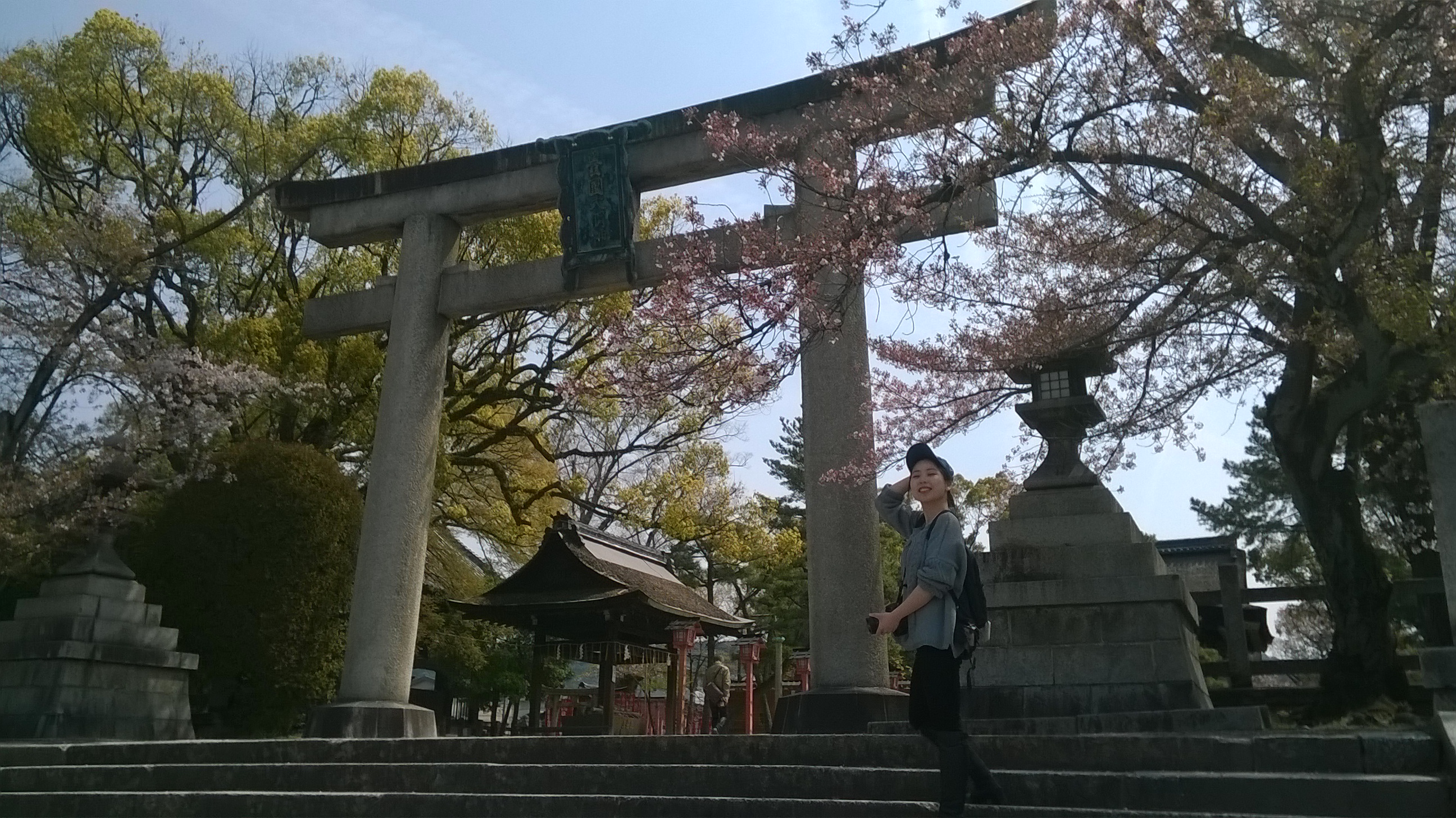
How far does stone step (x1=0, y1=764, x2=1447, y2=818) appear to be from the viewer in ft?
12.4

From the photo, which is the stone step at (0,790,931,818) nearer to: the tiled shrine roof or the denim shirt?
the denim shirt

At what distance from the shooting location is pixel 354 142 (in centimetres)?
1544

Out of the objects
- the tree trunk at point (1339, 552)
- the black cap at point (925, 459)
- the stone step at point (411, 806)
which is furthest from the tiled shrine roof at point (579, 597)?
the black cap at point (925, 459)

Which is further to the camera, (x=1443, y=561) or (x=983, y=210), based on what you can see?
(x=983, y=210)

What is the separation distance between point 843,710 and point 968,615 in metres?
3.63

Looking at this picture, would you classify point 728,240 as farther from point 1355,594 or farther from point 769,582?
point 769,582

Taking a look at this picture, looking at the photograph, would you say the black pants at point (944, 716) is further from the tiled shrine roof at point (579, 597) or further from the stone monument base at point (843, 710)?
the tiled shrine roof at point (579, 597)

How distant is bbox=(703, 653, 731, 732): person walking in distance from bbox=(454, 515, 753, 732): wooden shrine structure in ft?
4.06

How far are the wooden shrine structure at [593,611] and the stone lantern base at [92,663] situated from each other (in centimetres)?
491

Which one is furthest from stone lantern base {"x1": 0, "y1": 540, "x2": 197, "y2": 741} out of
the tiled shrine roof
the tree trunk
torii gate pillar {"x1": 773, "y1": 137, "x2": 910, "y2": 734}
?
the tree trunk

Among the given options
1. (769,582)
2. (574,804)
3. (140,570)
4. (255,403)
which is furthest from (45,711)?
(769,582)

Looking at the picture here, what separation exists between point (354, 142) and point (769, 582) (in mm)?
16002

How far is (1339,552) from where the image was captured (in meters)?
7.09

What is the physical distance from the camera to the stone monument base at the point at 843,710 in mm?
7098
